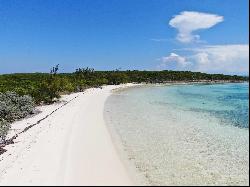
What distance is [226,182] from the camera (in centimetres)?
1310

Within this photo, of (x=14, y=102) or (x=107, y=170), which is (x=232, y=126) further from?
(x=14, y=102)

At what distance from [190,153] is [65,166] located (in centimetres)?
600

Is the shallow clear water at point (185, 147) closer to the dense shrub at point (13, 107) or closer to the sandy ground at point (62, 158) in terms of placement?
the sandy ground at point (62, 158)

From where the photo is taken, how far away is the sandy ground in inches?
501

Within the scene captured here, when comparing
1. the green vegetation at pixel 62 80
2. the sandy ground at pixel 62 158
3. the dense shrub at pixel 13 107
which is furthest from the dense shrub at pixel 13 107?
the green vegetation at pixel 62 80

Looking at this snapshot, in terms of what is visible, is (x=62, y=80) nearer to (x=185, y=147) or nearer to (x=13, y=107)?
(x=13, y=107)

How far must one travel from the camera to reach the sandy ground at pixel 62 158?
1272 cm

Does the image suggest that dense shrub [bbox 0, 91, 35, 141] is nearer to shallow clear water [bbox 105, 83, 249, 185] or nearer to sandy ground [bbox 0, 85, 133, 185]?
sandy ground [bbox 0, 85, 133, 185]

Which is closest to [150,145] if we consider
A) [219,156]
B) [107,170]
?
[219,156]

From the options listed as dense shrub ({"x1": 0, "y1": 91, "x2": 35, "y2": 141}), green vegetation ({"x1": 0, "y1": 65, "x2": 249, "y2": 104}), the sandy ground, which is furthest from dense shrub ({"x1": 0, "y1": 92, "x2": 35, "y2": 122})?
green vegetation ({"x1": 0, "y1": 65, "x2": 249, "y2": 104})

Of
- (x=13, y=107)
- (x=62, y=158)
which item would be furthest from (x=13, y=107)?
(x=62, y=158)

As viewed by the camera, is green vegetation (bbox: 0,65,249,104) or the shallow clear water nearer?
the shallow clear water

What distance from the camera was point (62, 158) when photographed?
15.1 metres

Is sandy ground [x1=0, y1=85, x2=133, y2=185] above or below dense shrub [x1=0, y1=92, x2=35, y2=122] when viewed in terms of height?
below
